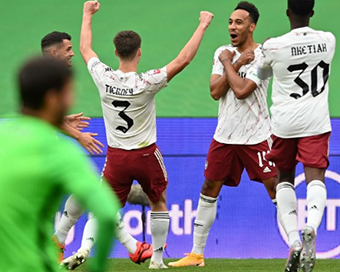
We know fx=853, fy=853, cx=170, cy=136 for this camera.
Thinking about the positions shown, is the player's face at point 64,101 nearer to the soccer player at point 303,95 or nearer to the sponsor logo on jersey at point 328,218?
the soccer player at point 303,95

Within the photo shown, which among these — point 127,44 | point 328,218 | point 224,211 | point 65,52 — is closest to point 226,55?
point 127,44

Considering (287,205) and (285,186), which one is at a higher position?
(285,186)

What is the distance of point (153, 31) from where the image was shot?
1212cm

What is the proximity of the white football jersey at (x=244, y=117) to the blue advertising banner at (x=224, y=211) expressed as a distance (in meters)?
1.13

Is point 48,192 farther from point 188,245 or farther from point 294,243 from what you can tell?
point 188,245

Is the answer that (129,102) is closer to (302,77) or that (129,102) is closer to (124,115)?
(124,115)

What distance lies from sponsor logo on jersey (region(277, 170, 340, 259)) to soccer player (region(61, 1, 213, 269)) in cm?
194

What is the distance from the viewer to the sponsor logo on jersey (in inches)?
332

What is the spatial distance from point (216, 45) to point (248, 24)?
4.35 metres

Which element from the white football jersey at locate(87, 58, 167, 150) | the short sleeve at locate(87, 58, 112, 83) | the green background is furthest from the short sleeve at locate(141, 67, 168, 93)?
the green background

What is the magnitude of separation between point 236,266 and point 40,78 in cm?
511

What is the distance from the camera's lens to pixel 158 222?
7.23 m

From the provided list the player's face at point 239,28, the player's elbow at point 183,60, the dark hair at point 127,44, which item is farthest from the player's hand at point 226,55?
the dark hair at point 127,44

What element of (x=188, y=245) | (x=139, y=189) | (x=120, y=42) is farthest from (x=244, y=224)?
(x=120, y=42)
